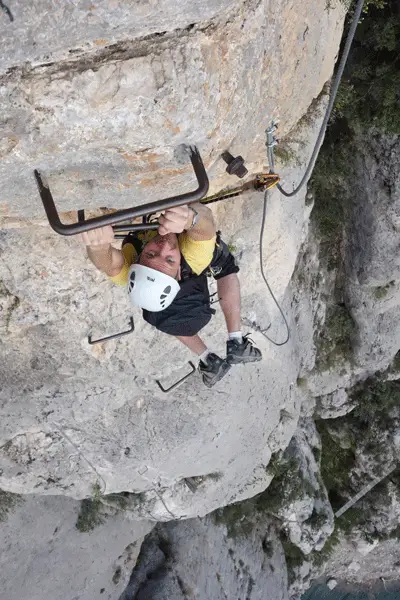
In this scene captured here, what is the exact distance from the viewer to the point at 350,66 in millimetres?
5352

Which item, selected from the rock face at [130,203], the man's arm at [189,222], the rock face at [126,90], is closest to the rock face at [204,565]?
the rock face at [130,203]

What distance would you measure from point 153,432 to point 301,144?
12.5ft

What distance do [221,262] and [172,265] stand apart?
0.75 meters

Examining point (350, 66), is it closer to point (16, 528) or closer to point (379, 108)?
point (379, 108)

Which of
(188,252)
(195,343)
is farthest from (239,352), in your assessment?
(188,252)

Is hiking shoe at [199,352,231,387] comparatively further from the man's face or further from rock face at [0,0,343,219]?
rock face at [0,0,343,219]

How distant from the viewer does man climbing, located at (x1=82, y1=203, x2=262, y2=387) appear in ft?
10.1

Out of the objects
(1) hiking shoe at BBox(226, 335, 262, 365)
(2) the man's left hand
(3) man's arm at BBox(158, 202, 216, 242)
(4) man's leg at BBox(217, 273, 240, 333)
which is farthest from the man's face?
(1) hiking shoe at BBox(226, 335, 262, 365)

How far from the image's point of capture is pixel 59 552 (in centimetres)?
741

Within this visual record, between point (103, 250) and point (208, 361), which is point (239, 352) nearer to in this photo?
point (208, 361)

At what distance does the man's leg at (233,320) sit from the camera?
4141 millimetres

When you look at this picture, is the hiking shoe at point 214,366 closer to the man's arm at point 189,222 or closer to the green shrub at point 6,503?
the man's arm at point 189,222

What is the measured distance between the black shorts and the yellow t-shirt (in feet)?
1.28

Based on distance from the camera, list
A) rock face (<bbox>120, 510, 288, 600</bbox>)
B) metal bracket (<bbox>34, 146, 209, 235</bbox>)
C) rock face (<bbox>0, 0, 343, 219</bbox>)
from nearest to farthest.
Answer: rock face (<bbox>0, 0, 343, 219</bbox>)
metal bracket (<bbox>34, 146, 209, 235</bbox>)
rock face (<bbox>120, 510, 288, 600</bbox>)
